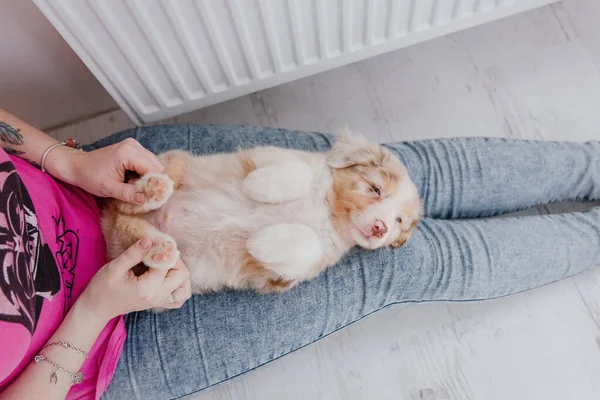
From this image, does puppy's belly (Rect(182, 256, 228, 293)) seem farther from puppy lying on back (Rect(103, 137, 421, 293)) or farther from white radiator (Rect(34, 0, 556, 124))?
white radiator (Rect(34, 0, 556, 124))

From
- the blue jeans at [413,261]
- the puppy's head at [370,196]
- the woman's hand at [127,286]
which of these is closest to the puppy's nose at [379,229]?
the puppy's head at [370,196]

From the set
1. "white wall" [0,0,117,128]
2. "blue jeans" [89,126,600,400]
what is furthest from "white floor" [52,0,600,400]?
"blue jeans" [89,126,600,400]

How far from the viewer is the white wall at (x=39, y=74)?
1442 millimetres

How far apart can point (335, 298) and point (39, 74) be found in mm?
1175

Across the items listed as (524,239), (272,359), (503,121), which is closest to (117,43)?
(272,359)

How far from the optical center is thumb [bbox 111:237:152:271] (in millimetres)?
999

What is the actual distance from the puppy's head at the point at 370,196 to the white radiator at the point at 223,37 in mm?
359

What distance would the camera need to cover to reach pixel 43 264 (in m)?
0.98

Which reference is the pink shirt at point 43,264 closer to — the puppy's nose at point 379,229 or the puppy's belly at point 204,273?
the puppy's belly at point 204,273

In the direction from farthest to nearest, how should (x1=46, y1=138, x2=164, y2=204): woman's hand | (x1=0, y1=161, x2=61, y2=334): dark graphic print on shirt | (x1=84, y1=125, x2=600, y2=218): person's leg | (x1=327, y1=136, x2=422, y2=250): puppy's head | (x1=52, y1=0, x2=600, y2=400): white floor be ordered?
(x1=52, y1=0, x2=600, y2=400): white floor
(x1=84, y1=125, x2=600, y2=218): person's leg
(x1=327, y1=136, x2=422, y2=250): puppy's head
(x1=46, y1=138, x2=164, y2=204): woman's hand
(x1=0, y1=161, x2=61, y2=334): dark graphic print on shirt

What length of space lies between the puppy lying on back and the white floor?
47 centimetres

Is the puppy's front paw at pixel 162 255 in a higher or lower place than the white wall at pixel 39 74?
lower

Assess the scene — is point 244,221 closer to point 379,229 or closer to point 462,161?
point 379,229

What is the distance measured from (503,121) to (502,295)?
Result: 701 mm
